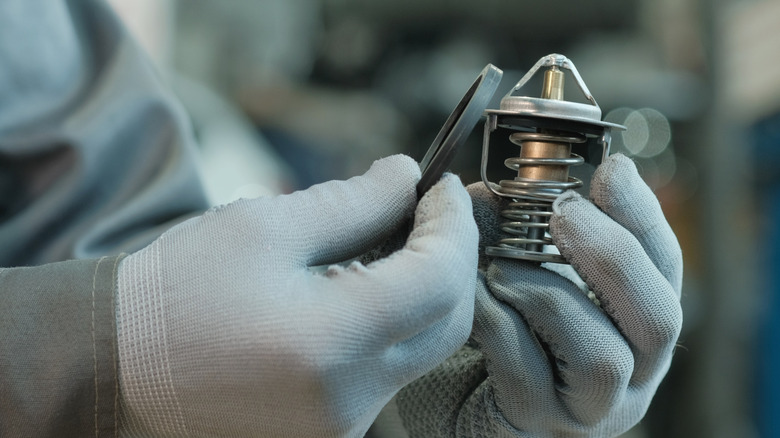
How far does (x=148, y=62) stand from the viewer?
2.28ft

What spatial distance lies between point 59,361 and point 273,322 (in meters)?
0.13

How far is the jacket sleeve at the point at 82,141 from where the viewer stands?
61 cm

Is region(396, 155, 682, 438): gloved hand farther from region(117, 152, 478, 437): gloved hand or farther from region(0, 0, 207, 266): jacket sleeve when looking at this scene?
region(0, 0, 207, 266): jacket sleeve

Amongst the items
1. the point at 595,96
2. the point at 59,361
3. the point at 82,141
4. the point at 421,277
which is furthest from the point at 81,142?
the point at 595,96

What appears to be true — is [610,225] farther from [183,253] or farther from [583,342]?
[183,253]

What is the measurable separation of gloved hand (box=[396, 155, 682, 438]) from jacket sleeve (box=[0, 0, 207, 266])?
331mm

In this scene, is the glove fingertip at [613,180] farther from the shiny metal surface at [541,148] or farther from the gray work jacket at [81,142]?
the gray work jacket at [81,142]

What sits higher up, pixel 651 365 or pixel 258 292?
pixel 258 292

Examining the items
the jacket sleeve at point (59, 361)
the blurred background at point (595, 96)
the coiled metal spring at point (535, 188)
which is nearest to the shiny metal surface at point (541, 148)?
the coiled metal spring at point (535, 188)

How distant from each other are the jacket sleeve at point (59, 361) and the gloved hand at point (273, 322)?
1 cm

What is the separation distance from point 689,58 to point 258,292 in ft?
5.31

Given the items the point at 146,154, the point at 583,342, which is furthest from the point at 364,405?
the point at 146,154

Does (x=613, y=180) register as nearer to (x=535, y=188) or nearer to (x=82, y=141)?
(x=535, y=188)

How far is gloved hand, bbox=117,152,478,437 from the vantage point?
0.39 meters
